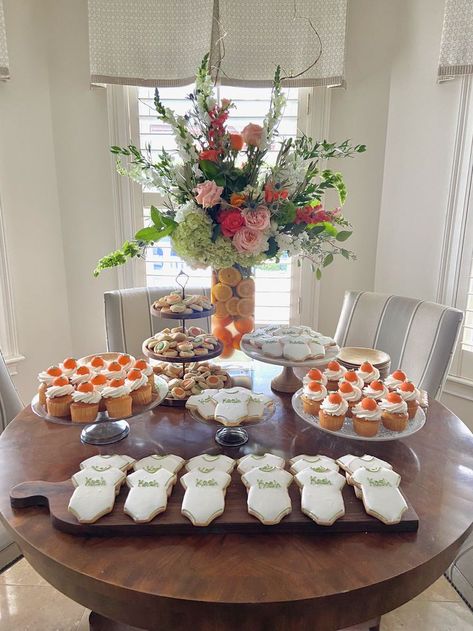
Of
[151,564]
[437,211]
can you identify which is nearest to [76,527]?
[151,564]

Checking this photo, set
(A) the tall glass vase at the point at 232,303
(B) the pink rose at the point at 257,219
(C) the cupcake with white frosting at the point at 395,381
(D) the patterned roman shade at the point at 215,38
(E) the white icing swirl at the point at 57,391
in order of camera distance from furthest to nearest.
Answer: (D) the patterned roman shade at the point at 215,38 < (A) the tall glass vase at the point at 232,303 < (B) the pink rose at the point at 257,219 < (C) the cupcake with white frosting at the point at 395,381 < (E) the white icing swirl at the point at 57,391

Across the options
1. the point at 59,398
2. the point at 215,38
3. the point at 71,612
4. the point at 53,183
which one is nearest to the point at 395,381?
the point at 59,398

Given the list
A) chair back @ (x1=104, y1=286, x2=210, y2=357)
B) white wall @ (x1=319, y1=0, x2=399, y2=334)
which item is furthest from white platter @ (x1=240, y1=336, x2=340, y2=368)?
white wall @ (x1=319, y1=0, x2=399, y2=334)

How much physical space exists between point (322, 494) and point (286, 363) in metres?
0.48

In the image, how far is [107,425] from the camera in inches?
47.8

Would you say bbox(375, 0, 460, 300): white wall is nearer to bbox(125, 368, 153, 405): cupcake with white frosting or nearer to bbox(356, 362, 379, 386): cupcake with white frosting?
bbox(356, 362, 379, 386): cupcake with white frosting

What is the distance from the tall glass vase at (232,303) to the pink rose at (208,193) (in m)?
0.24

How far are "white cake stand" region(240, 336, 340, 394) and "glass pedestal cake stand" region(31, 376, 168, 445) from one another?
0.93 ft

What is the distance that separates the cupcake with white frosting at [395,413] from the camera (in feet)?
3.50

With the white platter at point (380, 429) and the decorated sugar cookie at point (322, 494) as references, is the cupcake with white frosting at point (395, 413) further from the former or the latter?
the decorated sugar cookie at point (322, 494)

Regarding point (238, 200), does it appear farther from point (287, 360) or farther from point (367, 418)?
point (367, 418)

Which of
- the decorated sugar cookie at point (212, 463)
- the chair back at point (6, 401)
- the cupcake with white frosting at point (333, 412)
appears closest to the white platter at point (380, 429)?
the cupcake with white frosting at point (333, 412)

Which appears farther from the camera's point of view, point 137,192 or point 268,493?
point 137,192

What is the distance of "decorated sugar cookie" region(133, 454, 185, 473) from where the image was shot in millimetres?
940
